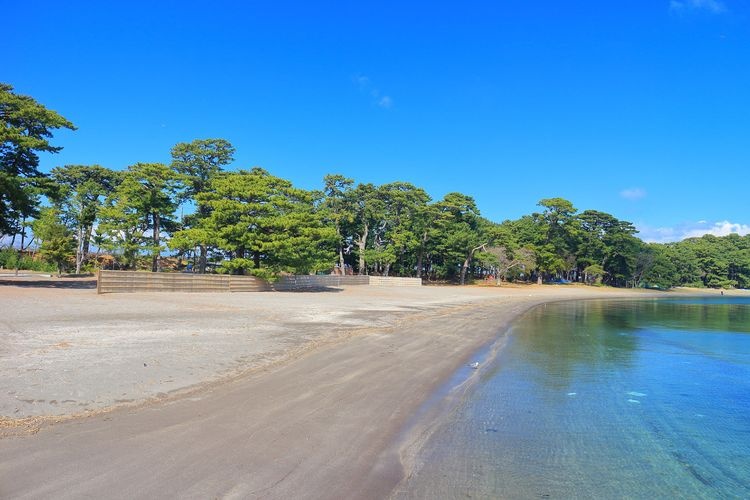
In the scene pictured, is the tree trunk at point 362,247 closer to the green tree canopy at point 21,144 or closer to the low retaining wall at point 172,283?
the low retaining wall at point 172,283

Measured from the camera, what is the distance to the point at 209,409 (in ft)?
22.8

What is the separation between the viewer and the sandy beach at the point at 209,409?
4.77 meters

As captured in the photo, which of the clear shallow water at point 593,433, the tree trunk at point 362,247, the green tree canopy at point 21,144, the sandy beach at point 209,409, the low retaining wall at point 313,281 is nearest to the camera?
A: the sandy beach at point 209,409

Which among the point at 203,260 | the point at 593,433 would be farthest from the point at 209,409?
the point at 203,260

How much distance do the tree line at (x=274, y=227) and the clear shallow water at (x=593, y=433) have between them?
27301mm

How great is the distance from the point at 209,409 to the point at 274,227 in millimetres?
31589

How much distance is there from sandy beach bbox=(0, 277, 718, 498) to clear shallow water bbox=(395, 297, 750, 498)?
0.66m

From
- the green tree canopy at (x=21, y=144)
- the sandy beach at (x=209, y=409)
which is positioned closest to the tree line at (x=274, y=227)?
the green tree canopy at (x=21, y=144)

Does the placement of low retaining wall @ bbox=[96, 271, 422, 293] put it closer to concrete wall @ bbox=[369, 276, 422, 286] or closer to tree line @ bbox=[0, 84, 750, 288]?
tree line @ bbox=[0, 84, 750, 288]

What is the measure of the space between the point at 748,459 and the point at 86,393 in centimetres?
901

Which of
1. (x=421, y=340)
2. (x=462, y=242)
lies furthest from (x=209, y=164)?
(x=421, y=340)

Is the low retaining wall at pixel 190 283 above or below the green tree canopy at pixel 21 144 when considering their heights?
below

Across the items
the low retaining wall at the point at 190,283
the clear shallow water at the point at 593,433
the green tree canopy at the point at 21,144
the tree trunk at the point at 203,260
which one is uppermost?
the green tree canopy at the point at 21,144

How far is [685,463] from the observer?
20.3 feet
